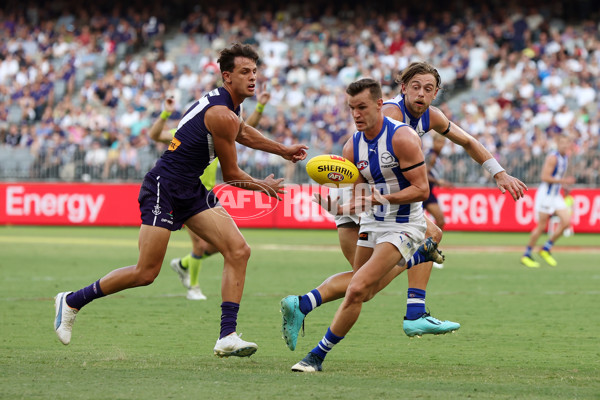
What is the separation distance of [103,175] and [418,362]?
867 inches

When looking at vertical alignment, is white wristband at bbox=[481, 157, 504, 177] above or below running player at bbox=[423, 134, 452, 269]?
above

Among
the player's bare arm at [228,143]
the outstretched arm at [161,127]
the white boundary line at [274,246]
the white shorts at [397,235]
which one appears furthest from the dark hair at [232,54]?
the white boundary line at [274,246]

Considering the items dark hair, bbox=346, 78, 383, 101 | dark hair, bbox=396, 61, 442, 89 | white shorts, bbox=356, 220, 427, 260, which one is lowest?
white shorts, bbox=356, 220, 427, 260

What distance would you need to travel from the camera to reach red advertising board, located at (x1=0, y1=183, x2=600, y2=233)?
90.6 ft

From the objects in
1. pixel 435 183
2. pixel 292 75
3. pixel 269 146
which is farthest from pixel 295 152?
pixel 292 75

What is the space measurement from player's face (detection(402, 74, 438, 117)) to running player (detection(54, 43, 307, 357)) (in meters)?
1.42

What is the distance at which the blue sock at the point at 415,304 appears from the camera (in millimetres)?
8501

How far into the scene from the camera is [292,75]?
33.6 meters

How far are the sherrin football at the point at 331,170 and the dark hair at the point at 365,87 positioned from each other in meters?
0.53

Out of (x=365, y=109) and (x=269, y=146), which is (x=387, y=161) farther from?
(x=269, y=146)

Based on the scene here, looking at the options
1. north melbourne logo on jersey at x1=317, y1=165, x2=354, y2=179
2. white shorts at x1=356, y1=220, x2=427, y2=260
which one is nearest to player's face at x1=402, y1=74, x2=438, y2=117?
white shorts at x1=356, y1=220, x2=427, y2=260

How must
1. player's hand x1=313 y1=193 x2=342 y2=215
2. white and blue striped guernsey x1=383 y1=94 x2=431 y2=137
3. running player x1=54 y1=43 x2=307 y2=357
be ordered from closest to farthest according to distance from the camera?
player's hand x1=313 y1=193 x2=342 y2=215 < running player x1=54 y1=43 x2=307 y2=357 < white and blue striped guernsey x1=383 y1=94 x2=431 y2=137

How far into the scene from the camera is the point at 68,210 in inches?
1161

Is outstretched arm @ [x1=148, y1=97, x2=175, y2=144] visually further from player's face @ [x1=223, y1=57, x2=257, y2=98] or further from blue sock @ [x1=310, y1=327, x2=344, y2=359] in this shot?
blue sock @ [x1=310, y1=327, x2=344, y2=359]
